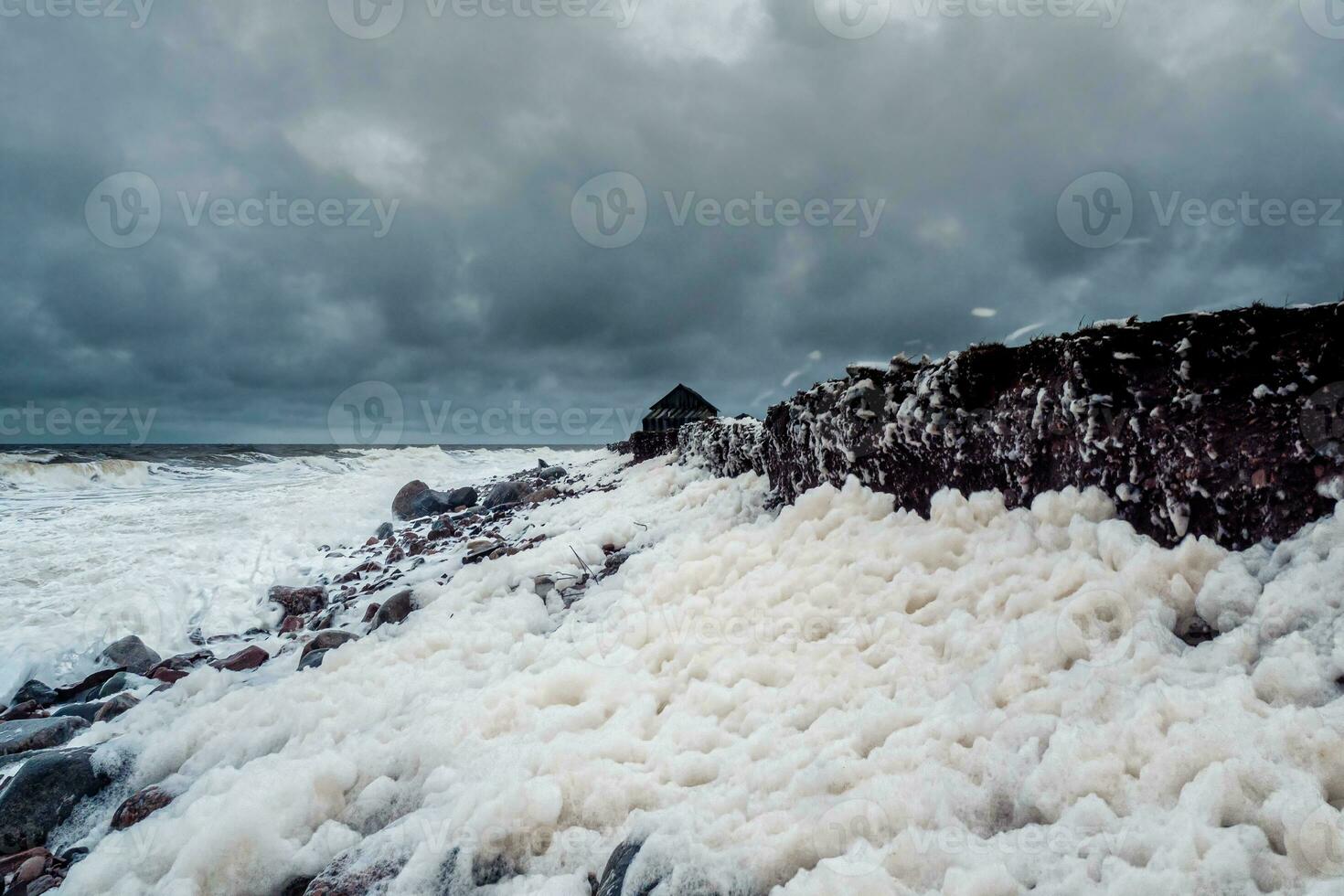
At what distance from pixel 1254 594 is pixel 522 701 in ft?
12.4

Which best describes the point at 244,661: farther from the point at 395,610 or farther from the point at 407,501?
the point at 407,501

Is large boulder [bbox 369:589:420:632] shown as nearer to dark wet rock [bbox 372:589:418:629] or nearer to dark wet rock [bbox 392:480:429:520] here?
dark wet rock [bbox 372:589:418:629]

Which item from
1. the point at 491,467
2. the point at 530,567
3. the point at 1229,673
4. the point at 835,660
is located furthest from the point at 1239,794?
the point at 491,467

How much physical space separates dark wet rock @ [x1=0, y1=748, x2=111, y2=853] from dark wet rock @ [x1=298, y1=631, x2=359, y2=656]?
2.00m

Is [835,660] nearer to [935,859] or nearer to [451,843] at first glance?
[935,859]

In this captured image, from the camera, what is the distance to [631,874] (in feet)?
7.36

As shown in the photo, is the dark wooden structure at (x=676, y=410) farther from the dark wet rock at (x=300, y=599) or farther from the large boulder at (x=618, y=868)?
the large boulder at (x=618, y=868)

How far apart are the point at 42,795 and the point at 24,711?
322 cm

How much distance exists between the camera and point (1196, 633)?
249 centimetres

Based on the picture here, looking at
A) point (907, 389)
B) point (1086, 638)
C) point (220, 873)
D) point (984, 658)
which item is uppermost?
point (907, 389)

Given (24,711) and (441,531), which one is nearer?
(24,711)

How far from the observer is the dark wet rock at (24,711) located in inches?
213

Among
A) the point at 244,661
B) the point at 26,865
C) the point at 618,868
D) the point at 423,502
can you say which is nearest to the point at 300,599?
the point at 244,661

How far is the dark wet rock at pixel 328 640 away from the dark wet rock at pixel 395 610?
29 cm
